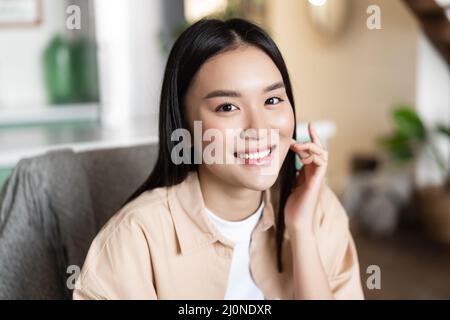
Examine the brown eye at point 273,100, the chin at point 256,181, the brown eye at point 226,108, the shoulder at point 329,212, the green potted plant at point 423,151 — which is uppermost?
the brown eye at point 273,100

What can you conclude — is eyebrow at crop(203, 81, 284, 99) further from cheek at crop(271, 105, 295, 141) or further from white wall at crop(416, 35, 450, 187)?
white wall at crop(416, 35, 450, 187)

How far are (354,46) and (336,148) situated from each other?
2.34 ft

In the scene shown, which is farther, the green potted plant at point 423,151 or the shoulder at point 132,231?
the green potted plant at point 423,151

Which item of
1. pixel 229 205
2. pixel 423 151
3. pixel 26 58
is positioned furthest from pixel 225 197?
pixel 423 151

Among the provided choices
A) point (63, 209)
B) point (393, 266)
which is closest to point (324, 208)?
point (63, 209)

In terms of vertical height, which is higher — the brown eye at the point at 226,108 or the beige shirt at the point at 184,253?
the brown eye at the point at 226,108

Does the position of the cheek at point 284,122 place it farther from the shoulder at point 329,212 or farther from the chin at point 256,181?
the shoulder at point 329,212

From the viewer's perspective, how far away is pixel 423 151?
3482 millimetres

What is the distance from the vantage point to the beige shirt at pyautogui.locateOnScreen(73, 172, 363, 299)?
776mm

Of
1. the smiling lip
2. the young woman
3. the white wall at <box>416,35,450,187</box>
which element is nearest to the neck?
the young woman

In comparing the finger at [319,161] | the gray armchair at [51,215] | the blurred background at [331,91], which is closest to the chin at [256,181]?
the finger at [319,161]

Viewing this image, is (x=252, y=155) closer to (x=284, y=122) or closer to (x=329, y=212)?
(x=284, y=122)

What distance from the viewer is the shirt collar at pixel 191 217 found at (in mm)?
847

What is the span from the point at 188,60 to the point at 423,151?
295 cm
